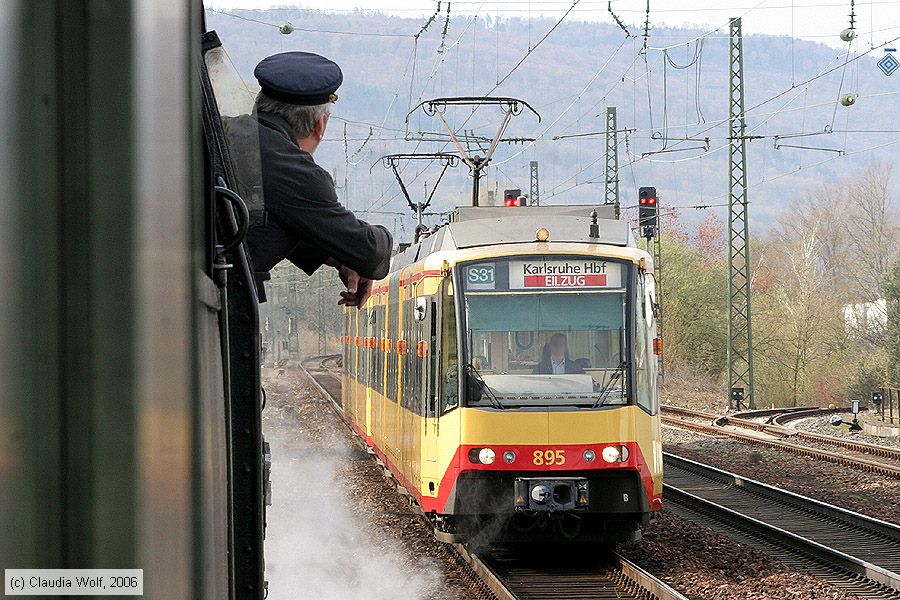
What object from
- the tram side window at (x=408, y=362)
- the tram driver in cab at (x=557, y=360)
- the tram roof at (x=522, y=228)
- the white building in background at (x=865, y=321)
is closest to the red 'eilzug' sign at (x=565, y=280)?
the tram roof at (x=522, y=228)

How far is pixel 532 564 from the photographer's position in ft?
38.0

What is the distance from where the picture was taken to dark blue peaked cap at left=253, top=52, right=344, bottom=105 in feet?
8.96

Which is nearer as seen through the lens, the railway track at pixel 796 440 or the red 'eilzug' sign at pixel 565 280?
the red 'eilzug' sign at pixel 565 280

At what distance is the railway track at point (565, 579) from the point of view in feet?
32.6

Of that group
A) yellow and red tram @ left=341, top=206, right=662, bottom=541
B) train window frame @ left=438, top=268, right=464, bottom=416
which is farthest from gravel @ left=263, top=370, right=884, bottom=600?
train window frame @ left=438, top=268, right=464, bottom=416

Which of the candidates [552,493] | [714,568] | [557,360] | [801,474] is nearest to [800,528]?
[714,568]

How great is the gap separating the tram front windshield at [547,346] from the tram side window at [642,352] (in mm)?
117

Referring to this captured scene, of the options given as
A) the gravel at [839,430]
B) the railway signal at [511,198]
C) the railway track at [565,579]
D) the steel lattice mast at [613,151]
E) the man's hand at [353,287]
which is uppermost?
the steel lattice mast at [613,151]

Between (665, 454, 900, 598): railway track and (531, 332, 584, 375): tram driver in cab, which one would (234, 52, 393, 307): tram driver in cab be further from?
(665, 454, 900, 598): railway track

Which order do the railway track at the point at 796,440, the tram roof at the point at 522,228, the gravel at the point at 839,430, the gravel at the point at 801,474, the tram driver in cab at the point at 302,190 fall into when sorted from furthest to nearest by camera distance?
the gravel at the point at 839,430, the railway track at the point at 796,440, the gravel at the point at 801,474, the tram roof at the point at 522,228, the tram driver in cab at the point at 302,190

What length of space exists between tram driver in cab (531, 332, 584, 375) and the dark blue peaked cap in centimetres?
811

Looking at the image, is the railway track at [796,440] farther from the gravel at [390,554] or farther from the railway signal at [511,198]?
the railway signal at [511,198]

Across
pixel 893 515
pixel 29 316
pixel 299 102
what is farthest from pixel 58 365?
pixel 893 515

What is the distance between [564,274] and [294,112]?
27.2 ft
